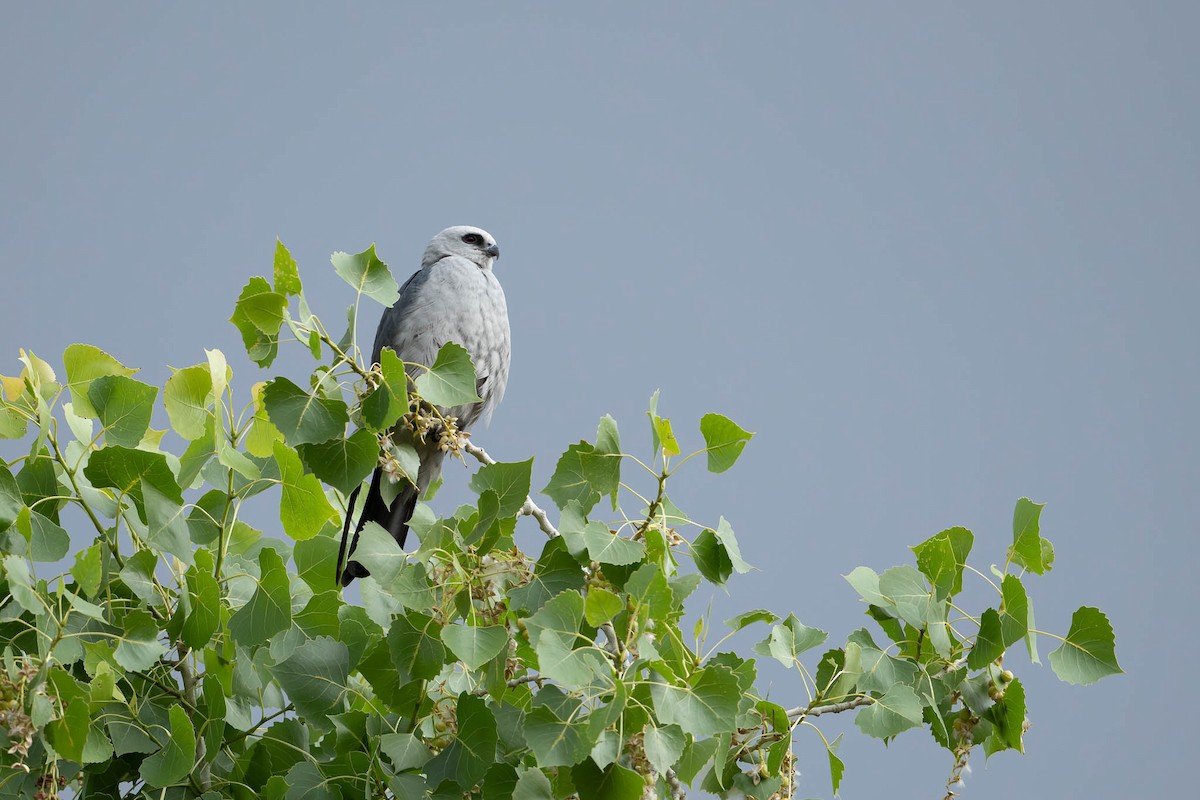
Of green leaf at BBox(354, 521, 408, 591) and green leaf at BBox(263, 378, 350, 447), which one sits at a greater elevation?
green leaf at BBox(263, 378, 350, 447)

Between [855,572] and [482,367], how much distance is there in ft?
4.65

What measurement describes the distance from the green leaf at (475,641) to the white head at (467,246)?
1.94 metres

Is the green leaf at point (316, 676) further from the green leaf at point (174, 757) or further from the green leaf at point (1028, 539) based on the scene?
the green leaf at point (1028, 539)

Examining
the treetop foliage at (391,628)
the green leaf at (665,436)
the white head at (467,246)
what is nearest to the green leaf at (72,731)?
the treetop foliage at (391,628)

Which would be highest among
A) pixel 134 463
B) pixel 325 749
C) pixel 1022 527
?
pixel 1022 527

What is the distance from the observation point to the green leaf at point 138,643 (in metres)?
1.11

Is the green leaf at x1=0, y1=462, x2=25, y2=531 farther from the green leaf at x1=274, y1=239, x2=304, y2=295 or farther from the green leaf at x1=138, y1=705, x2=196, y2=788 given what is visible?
the green leaf at x1=274, y1=239, x2=304, y2=295

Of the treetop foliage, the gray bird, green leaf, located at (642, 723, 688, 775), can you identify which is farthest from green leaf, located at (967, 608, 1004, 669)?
the gray bird

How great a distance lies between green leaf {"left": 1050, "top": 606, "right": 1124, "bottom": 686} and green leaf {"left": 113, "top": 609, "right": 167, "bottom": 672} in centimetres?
95

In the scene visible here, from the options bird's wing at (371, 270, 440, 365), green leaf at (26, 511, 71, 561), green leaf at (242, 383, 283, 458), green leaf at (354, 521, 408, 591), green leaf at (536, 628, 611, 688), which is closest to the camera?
green leaf at (536, 628, 611, 688)

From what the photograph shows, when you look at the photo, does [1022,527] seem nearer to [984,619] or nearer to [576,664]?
[984,619]

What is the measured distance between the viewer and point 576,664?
983mm

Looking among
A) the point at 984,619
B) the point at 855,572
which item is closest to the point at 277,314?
the point at 855,572

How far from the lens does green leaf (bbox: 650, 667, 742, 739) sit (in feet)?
3.25
